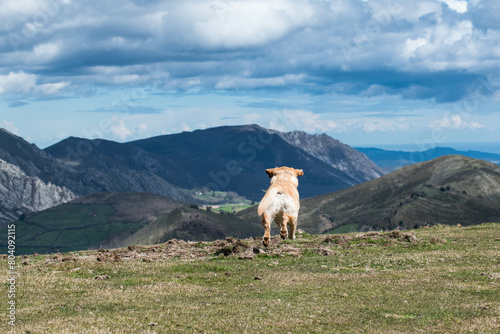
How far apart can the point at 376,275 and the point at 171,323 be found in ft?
34.9

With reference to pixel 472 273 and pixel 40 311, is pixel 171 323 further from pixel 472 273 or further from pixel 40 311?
pixel 472 273

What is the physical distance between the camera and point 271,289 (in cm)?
1938

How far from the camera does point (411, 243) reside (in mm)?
30156

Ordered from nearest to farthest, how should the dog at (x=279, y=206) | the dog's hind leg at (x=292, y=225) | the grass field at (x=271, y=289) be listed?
the grass field at (x=271, y=289), the dog at (x=279, y=206), the dog's hind leg at (x=292, y=225)

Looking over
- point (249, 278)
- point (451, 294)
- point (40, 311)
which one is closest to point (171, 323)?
point (40, 311)

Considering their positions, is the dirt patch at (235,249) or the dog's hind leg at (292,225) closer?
the dirt patch at (235,249)

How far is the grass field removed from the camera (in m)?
14.4

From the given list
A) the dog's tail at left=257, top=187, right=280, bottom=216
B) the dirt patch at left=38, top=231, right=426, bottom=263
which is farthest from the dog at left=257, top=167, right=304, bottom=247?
the dirt patch at left=38, top=231, right=426, bottom=263

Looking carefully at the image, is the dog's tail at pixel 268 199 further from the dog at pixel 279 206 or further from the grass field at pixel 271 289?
the grass field at pixel 271 289

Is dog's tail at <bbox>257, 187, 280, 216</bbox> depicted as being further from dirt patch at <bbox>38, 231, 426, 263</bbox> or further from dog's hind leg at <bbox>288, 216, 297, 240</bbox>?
dirt patch at <bbox>38, 231, 426, 263</bbox>

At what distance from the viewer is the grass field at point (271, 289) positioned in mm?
14445

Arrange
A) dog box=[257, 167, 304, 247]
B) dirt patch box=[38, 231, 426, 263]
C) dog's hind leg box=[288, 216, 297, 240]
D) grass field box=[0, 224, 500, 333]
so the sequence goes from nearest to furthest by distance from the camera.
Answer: grass field box=[0, 224, 500, 333] < dog box=[257, 167, 304, 247] < dirt patch box=[38, 231, 426, 263] < dog's hind leg box=[288, 216, 297, 240]

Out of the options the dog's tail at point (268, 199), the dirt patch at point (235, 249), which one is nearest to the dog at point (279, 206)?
the dog's tail at point (268, 199)

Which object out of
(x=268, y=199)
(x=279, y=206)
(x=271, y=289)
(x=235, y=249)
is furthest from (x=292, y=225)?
(x=271, y=289)
